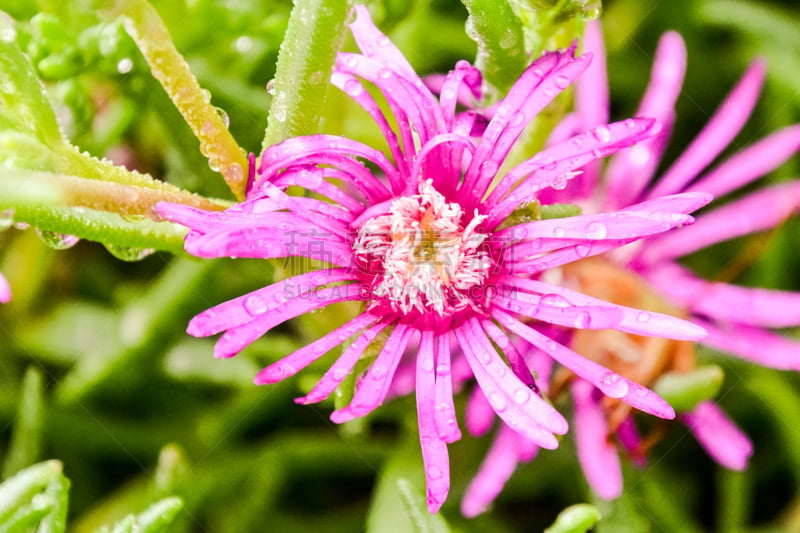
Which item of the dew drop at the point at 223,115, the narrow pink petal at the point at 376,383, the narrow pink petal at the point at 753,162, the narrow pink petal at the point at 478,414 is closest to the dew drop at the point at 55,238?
the dew drop at the point at 223,115

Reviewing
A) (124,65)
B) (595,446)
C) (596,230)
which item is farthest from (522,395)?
(124,65)

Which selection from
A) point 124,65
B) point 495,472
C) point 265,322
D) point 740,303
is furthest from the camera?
point 740,303

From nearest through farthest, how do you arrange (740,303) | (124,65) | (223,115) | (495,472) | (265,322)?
(265,322) < (223,115) < (124,65) < (495,472) < (740,303)

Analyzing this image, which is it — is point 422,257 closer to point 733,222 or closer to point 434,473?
point 434,473

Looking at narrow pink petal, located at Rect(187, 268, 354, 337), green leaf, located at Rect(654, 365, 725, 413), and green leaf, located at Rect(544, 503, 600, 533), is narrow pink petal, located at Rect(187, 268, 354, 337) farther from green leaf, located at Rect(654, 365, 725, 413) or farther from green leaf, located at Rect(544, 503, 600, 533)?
green leaf, located at Rect(654, 365, 725, 413)

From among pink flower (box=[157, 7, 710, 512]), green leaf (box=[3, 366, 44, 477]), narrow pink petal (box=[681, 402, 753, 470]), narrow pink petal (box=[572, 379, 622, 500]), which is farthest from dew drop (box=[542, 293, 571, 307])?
green leaf (box=[3, 366, 44, 477])

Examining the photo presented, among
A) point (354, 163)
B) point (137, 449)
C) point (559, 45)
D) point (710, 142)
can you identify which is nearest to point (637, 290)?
point (710, 142)

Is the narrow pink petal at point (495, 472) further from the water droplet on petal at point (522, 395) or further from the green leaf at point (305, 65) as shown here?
the green leaf at point (305, 65)
